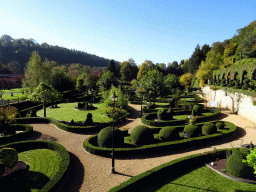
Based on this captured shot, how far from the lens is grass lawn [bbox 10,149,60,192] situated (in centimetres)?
857

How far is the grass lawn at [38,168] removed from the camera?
28.1 ft

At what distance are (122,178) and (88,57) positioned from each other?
161 metres

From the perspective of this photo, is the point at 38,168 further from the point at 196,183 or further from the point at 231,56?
the point at 231,56

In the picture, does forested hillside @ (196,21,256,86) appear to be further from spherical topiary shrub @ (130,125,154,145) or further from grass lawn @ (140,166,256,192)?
grass lawn @ (140,166,256,192)

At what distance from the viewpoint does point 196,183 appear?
9062 mm

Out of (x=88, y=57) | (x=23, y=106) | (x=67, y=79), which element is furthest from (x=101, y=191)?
(x=88, y=57)

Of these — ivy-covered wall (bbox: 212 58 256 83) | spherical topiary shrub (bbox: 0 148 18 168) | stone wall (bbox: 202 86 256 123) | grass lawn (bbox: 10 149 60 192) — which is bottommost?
grass lawn (bbox: 10 149 60 192)

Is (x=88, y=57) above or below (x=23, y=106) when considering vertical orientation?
above

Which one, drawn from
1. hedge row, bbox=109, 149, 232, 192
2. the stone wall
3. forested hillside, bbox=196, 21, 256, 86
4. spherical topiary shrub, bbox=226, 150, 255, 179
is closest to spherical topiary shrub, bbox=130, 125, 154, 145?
hedge row, bbox=109, 149, 232, 192

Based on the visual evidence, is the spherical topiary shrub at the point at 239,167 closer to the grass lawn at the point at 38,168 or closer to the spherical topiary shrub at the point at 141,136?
the spherical topiary shrub at the point at 141,136

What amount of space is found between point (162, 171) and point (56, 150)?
8.73 metres

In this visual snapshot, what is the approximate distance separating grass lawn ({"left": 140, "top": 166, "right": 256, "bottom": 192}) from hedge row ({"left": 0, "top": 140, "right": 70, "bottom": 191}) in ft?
16.0

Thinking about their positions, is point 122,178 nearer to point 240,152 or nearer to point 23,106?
point 240,152

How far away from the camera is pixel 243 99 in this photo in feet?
76.3
